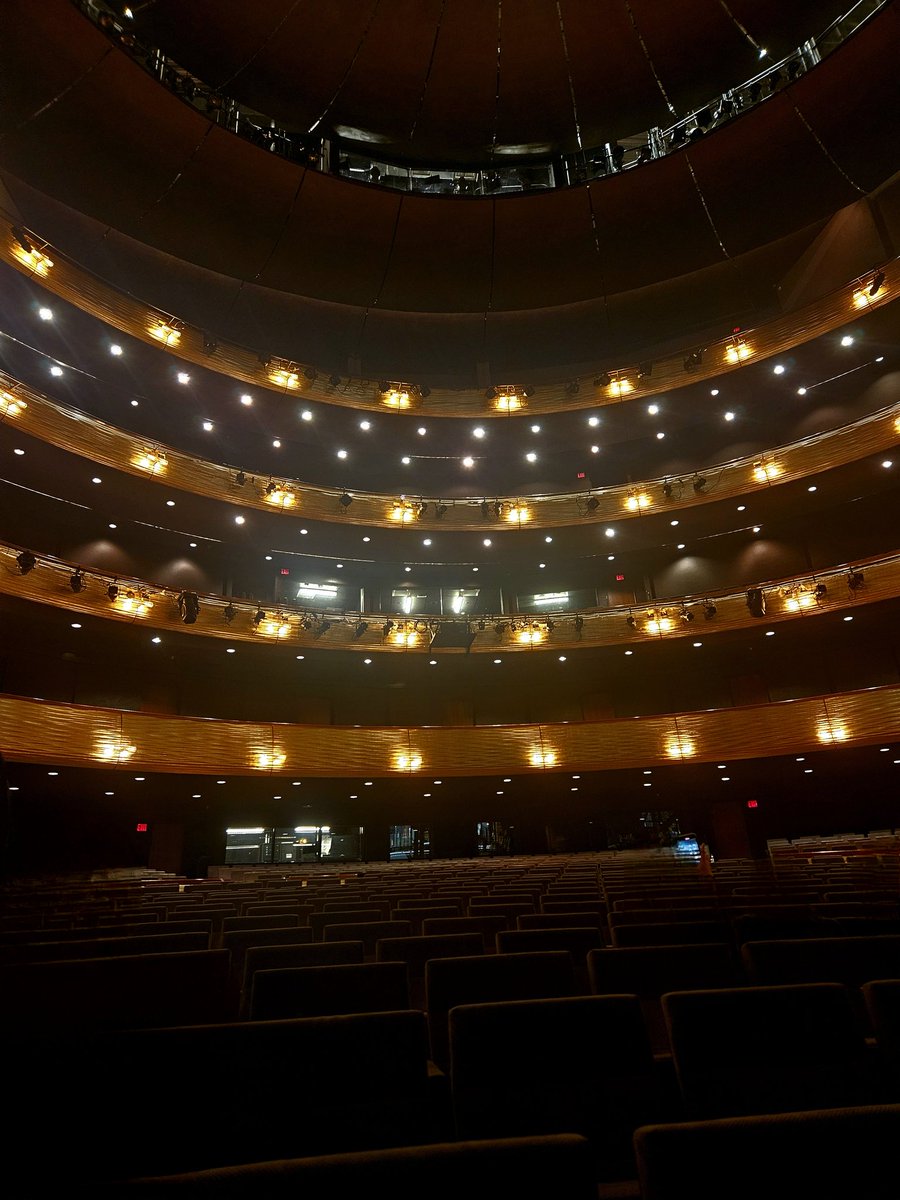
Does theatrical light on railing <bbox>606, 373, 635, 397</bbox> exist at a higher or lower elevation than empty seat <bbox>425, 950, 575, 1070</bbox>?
higher

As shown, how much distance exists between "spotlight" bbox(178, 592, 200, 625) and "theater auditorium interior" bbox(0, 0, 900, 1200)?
0.08 metres

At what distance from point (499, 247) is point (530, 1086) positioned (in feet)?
58.7

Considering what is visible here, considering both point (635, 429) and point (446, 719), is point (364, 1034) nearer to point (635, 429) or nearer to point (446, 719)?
point (446, 719)

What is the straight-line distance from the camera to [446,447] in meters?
20.3

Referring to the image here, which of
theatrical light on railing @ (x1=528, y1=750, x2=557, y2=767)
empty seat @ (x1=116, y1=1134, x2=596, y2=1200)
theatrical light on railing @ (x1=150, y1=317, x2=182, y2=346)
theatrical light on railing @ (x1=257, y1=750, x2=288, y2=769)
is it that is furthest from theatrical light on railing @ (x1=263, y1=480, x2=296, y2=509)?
empty seat @ (x1=116, y1=1134, x2=596, y2=1200)

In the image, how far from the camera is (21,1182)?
4.79 ft

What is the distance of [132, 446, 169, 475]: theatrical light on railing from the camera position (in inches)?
600

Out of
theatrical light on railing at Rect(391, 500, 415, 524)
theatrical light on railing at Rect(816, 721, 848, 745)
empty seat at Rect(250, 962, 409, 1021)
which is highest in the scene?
theatrical light on railing at Rect(391, 500, 415, 524)

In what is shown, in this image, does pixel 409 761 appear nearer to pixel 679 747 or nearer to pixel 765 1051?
pixel 679 747

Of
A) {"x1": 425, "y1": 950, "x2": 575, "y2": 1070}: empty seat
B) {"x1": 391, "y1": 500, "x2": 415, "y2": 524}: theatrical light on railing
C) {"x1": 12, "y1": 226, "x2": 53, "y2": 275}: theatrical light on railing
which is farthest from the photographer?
{"x1": 391, "y1": 500, "x2": 415, "y2": 524}: theatrical light on railing

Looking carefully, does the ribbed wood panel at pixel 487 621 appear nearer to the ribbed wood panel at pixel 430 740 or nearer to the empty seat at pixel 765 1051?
the ribbed wood panel at pixel 430 740

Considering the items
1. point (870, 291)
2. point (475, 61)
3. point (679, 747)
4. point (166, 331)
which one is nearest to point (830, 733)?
point (679, 747)

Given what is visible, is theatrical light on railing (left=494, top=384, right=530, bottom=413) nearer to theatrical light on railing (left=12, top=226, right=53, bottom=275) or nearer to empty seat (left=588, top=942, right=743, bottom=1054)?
theatrical light on railing (left=12, top=226, right=53, bottom=275)

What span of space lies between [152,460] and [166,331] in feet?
11.1
